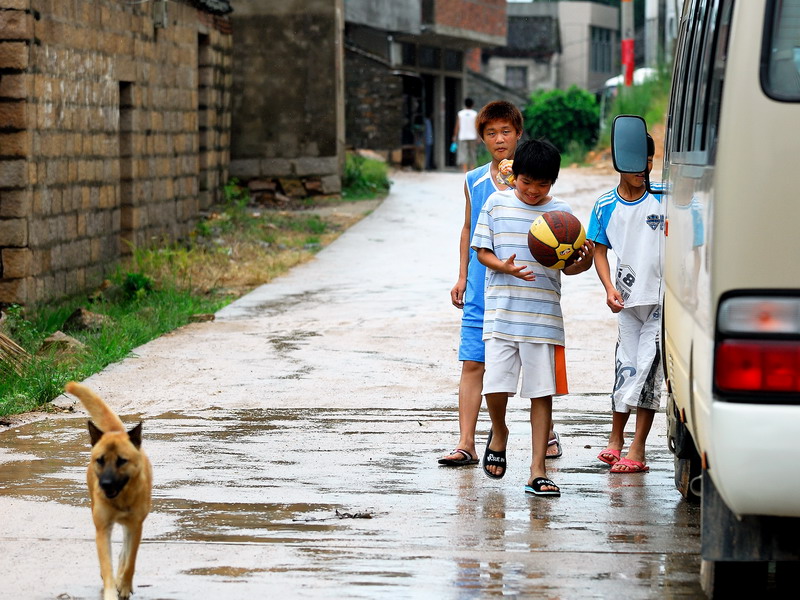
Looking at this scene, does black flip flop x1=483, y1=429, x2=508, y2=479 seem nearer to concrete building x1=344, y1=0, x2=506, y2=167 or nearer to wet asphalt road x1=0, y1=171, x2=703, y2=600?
wet asphalt road x1=0, y1=171, x2=703, y2=600

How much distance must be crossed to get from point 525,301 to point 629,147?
0.85 meters

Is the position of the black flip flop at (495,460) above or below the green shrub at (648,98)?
below

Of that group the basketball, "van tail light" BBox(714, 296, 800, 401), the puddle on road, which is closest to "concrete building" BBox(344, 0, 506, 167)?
the puddle on road

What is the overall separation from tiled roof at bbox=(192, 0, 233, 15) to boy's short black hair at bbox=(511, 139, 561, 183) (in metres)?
12.2

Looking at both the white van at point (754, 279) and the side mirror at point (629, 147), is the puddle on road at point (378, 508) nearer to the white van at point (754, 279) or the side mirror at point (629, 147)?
the white van at point (754, 279)

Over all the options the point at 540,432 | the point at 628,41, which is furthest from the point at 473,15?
the point at 540,432

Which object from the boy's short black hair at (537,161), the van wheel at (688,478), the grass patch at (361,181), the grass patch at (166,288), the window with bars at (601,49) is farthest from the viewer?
the window with bars at (601,49)

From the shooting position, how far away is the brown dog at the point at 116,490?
416 centimetres

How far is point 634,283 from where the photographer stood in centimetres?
615

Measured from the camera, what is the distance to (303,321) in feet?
38.1

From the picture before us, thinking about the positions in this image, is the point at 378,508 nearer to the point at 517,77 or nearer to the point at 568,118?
the point at 568,118

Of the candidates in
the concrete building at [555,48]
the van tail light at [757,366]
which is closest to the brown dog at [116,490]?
the van tail light at [757,366]

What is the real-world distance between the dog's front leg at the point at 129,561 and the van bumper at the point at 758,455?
79.9 inches

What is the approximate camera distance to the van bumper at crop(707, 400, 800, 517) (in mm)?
3252
